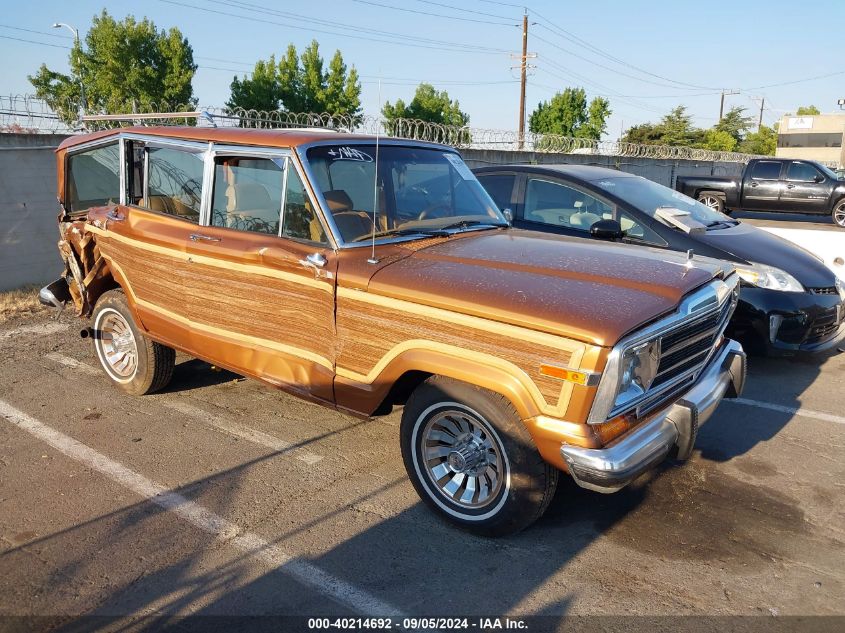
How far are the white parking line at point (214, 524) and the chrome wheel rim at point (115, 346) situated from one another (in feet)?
2.65

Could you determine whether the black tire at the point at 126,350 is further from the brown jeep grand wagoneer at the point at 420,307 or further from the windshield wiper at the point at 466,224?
the windshield wiper at the point at 466,224

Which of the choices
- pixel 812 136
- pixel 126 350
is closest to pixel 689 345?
pixel 126 350

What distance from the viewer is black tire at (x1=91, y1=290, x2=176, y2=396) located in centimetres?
543

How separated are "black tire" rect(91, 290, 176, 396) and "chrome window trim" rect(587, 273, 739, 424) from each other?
148 inches

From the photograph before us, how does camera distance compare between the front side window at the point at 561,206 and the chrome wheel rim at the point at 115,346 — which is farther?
the front side window at the point at 561,206

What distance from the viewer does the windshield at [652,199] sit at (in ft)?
21.6

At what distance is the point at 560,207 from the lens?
6824 mm

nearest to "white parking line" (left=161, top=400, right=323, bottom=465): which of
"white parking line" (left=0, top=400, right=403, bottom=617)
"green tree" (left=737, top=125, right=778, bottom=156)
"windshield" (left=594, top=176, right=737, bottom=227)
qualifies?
"white parking line" (left=0, top=400, right=403, bottom=617)

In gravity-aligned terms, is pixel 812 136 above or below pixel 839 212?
above

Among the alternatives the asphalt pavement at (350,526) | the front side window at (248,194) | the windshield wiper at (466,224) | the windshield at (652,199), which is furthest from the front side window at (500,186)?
the front side window at (248,194)

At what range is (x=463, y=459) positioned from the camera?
→ 3537 millimetres

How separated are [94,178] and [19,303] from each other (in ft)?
10.4

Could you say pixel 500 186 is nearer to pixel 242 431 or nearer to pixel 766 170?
pixel 242 431

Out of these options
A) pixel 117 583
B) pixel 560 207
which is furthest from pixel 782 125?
pixel 117 583
